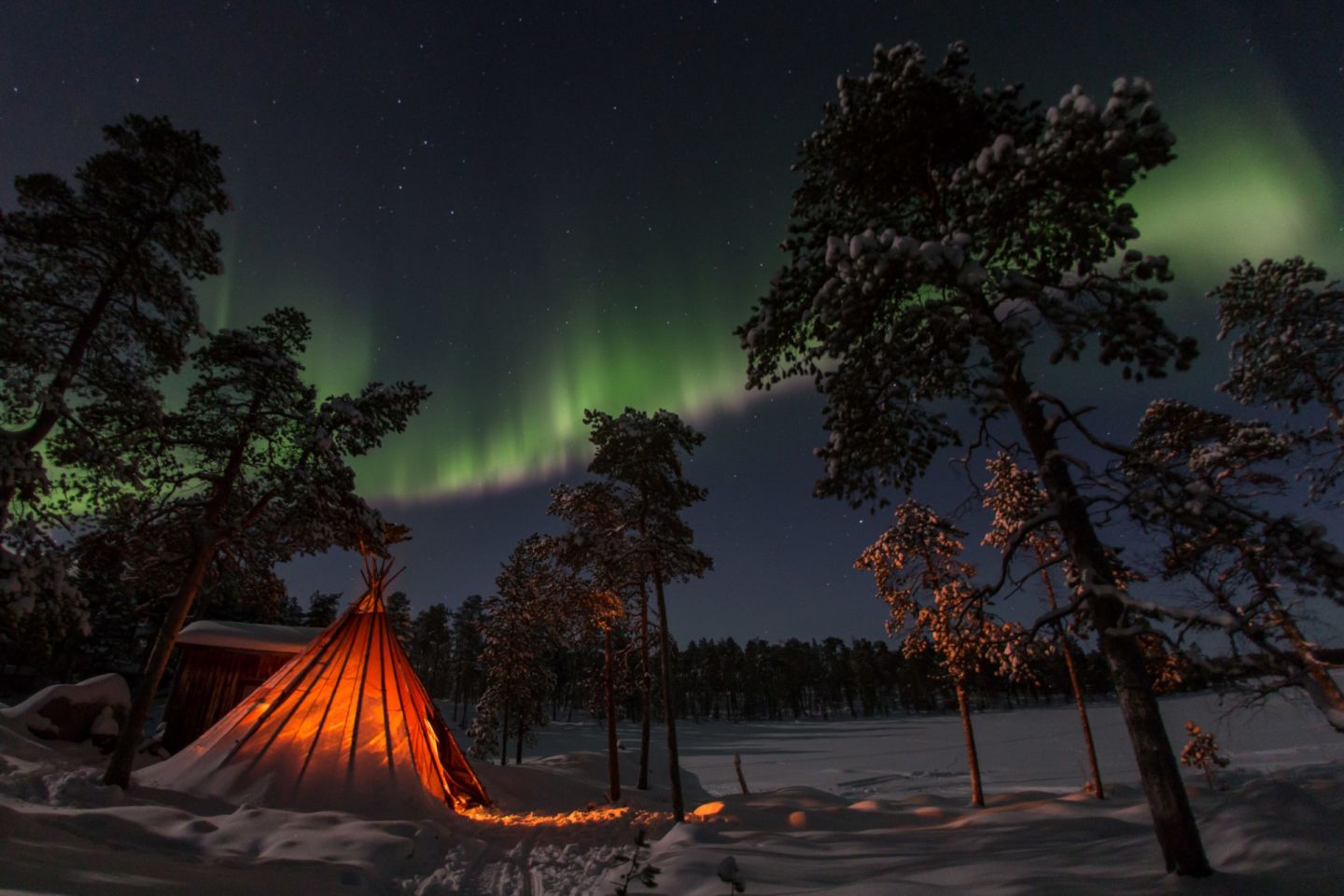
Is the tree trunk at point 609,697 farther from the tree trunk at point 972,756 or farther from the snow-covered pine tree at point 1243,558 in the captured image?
the snow-covered pine tree at point 1243,558

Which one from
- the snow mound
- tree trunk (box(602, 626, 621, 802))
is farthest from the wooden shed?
tree trunk (box(602, 626, 621, 802))

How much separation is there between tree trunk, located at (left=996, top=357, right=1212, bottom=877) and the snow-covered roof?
22.5 m

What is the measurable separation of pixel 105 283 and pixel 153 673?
7.50 meters

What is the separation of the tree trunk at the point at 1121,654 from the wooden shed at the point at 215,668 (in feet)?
75.6

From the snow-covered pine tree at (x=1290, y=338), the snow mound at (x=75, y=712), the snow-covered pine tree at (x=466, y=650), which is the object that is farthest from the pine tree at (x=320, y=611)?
the snow-covered pine tree at (x=1290, y=338)

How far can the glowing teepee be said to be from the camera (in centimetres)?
1076

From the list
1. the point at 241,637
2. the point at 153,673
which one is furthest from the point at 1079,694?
the point at 241,637

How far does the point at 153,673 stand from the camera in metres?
10.6

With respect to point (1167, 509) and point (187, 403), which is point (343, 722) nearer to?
point (187, 403)

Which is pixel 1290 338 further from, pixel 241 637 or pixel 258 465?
pixel 241 637

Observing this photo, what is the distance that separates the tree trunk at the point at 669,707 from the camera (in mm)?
14570

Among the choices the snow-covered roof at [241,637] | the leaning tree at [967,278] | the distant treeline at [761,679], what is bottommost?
the distant treeline at [761,679]

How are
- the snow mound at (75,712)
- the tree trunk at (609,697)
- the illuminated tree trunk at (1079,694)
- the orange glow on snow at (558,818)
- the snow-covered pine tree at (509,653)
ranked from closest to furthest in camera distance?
1. the orange glow on snow at (558,818)
2. the snow mound at (75,712)
3. the illuminated tree trunk at (1079,694)
4. the tree trunk at (609,697)
5. the snow-covered pine tree at (509,653)

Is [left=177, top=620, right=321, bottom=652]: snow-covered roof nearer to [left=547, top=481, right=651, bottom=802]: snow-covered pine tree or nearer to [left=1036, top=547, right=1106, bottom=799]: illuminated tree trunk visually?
[left=547, top=481, right=651, bottom=802]: snow-covered pine tree
